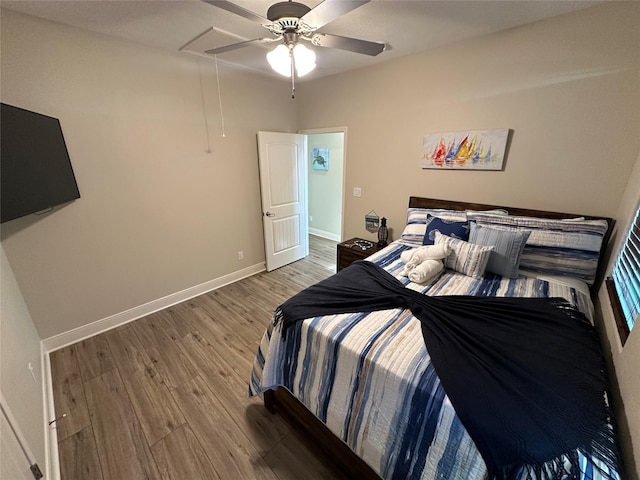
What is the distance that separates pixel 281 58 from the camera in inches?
59.0

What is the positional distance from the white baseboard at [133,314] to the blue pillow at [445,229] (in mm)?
2401

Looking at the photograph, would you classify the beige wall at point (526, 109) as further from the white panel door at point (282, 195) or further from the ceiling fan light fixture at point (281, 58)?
the ceiling fan light fixture at point (281, 58)

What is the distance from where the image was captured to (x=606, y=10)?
171cm

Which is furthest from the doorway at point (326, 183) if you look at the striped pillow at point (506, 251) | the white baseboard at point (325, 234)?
the striped pillow at point (506, 251)

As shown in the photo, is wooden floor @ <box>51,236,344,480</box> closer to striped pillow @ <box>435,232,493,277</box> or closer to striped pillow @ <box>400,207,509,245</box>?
striped pillow @ <box>435,232,493,277</box>

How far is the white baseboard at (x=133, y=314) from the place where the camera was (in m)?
2.24

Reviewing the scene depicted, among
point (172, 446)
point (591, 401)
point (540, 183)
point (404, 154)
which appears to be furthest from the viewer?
point (404, 154)

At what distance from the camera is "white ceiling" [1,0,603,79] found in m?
1.70

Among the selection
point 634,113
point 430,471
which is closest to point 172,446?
point 430,471

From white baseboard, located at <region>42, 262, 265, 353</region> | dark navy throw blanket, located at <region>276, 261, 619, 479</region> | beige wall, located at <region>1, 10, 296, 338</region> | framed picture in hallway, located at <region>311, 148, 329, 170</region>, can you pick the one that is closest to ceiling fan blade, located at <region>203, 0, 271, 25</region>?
dark navy throw blanket, located at <region>276, 261, 619, 479</region>

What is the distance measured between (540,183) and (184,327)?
3.46 meters

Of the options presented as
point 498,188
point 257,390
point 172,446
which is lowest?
point 172,446

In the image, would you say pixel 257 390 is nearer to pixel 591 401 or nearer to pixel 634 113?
pixel 591 401

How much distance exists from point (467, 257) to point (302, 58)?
1.74m
